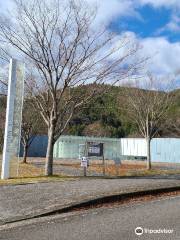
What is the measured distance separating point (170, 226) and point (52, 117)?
1143cm

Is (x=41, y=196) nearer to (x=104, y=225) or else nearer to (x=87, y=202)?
(x=87, y=202)

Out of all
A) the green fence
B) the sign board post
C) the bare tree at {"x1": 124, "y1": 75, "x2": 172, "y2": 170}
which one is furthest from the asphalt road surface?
the green fence

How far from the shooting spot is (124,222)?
8.15 metres

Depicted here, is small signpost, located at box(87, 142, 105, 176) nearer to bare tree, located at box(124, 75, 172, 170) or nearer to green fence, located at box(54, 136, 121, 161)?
bare tree, located at box(124, 75, 172, 170)

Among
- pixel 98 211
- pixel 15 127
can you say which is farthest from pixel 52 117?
pixel 98 211

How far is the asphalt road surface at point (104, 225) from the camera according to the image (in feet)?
23.1

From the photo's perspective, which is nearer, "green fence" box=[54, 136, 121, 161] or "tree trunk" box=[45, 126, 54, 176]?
"tree trunk" box=[45, 126, 54, 176]

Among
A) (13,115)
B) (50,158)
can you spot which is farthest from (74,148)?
(13,115)

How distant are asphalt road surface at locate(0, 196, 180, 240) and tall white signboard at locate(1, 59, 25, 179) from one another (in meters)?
7.67

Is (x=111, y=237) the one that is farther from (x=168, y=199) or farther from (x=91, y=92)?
(x=91, y=92)

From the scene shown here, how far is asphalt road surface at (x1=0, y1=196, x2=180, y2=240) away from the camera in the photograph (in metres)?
7.03

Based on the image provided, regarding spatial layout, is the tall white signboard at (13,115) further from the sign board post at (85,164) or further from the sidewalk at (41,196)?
the sidewalk at (41,196)

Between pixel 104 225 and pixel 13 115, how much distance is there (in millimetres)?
9995

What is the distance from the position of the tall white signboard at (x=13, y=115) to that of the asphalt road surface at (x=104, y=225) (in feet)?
25.2
